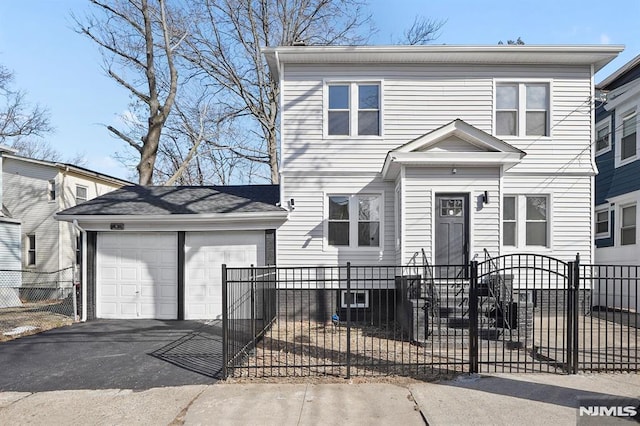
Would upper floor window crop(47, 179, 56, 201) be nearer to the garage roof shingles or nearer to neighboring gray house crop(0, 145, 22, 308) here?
neighboring gray house crop(0, 145, 22, 308)

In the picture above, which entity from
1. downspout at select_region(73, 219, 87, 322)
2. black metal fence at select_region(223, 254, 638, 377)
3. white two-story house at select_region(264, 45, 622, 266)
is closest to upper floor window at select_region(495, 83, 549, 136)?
white two-story house at select_region(264, 45, 622, 266)

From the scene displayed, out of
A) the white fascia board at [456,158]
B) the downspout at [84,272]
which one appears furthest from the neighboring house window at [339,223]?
the downspout at [84,272]

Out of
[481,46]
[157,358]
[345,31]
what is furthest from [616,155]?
[157,358]

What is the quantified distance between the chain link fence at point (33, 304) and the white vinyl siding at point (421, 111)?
7337 millimetres

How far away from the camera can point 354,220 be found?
435 inches

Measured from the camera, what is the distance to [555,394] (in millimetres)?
5234

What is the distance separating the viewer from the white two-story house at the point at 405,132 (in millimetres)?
10867

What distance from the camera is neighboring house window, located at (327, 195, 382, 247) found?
11.0 metres

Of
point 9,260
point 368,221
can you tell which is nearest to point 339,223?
point 368,221

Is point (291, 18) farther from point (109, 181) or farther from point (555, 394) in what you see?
point (555, 394)

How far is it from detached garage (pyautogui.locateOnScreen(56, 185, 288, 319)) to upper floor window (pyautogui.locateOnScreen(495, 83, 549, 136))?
6.77 meters

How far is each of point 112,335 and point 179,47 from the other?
1601 centimetres

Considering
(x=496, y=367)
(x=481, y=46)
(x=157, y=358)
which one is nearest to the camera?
(x=496, y=367)

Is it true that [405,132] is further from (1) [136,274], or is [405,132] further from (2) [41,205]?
(2) [41,205]
